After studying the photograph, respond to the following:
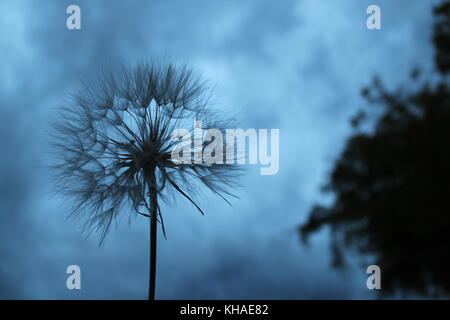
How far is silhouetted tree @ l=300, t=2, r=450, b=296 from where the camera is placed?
6.92 meters

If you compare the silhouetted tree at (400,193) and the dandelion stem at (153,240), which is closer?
the dandelion stem at (153,240)

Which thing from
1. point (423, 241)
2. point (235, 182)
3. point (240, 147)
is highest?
point (240, 147)

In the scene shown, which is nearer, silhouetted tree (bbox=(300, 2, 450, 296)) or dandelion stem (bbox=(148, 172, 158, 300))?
dandelion stem (bbox=(148, 172, 158, 300))

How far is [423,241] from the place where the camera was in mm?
6996

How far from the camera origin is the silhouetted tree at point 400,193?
22.7 feet

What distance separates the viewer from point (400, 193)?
713 cm

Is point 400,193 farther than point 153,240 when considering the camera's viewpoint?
Yes

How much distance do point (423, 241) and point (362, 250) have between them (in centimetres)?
95

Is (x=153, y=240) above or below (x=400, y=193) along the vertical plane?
below
